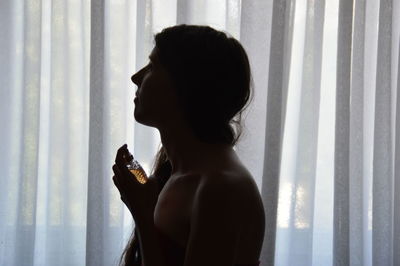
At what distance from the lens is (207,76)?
0.79 metres

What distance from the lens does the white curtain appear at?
184 cm

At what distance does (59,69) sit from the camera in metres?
1.87

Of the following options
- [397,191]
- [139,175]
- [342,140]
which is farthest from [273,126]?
[139,175]

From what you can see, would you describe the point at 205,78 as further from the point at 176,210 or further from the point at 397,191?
the point at 397,191

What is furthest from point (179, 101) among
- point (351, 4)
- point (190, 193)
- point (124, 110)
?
point (351, 4)

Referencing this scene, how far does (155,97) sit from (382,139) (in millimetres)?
1248

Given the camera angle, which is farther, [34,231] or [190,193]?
[34,231]

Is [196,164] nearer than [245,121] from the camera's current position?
Yes

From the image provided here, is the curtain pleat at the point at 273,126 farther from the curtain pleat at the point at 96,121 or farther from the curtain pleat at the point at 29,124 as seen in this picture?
the curtain pleat at the point at 29,124

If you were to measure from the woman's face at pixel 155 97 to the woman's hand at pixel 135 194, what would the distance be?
0.08 meters

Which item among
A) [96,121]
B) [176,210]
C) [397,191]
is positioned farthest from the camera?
[397,191]

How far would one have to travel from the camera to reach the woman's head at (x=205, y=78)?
792mm

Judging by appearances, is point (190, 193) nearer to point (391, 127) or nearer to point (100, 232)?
point (100, 232)

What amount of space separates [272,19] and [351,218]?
0.65 meters
